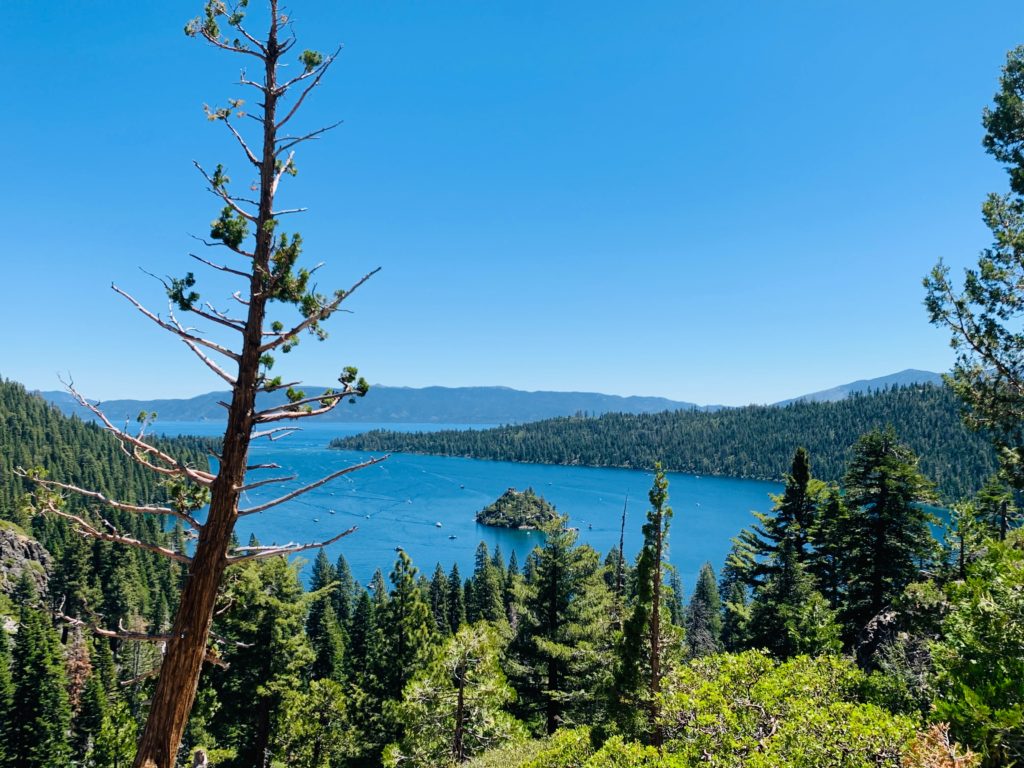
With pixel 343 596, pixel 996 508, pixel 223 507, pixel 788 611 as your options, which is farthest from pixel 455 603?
pixel 223 507

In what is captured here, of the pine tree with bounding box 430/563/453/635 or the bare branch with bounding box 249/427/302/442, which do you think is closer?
the bare branch with bounding box 249/427/302/442

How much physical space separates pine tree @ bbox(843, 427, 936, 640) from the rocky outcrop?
78576mm

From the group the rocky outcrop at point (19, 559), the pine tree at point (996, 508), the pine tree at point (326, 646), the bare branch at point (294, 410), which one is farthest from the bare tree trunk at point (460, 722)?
the rocky outcrop at point (19, 559)

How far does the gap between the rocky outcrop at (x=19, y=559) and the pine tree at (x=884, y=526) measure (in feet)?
258

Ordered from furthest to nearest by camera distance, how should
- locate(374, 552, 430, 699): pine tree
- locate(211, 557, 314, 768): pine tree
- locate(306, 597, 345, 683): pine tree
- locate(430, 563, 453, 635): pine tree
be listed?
locate(430, 563, 453, 635): pine tree < locate(306, 597, 345, 683): pine tree < locate(374, 552, 430, 699): pine tree < locate(211, 557, 314, 768): pine tree

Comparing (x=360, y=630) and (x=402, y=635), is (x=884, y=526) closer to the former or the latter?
(x=402, y=635)

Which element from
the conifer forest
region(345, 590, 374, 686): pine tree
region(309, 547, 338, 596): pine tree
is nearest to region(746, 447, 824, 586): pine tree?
the conifer forest

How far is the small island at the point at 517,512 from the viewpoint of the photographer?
138000 mm

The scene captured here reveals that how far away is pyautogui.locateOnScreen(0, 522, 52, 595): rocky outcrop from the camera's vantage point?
63128mm

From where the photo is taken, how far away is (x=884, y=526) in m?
20.0

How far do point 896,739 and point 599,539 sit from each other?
11154cm

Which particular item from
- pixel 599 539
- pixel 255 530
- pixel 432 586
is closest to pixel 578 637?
pixel 432 586

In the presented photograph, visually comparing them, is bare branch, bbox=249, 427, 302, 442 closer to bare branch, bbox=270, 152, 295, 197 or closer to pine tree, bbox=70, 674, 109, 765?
bare branch, bbox=270, 152, 295, 197

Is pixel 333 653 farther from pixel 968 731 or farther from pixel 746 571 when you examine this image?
pixel 968 731
